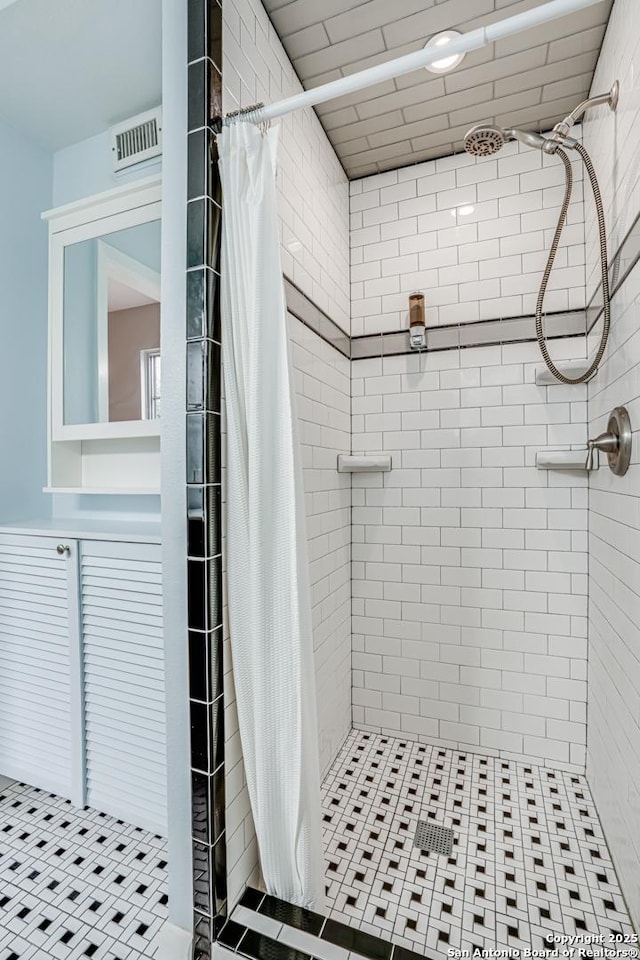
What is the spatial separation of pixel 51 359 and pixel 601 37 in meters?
2.18

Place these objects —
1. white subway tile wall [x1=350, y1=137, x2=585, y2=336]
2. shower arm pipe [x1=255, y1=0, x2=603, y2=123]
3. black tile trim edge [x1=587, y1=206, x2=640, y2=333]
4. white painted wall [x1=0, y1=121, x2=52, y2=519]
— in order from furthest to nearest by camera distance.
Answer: white subway tile wall [x1=350, y1=137, x2=585, y2=336], white painted wall [x1=0, y1=121, x2=52, y2=519], black tile trim edge [x1=587, y1=206, x2=640, y2=333], shower arm pipe [x1=255, y1=0, x2=603, y2=123]

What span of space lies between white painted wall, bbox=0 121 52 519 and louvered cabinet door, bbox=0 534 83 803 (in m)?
0.34

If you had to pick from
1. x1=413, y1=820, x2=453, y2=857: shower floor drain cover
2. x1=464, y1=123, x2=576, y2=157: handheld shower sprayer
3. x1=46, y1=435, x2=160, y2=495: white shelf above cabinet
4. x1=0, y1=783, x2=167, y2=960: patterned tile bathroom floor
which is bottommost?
x1=413, y1=820, x2=453, y2=857: shower floor drain cover

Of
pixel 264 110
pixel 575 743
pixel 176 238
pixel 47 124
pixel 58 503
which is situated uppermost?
pixel 47 124

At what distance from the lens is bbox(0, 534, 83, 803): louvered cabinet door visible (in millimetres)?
1483

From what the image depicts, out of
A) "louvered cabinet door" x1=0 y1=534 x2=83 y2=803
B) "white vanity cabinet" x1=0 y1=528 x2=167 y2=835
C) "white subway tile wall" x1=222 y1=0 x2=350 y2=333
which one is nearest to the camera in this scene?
"white subway tile wall" x1=222 y1=0 x2=350 y2=333

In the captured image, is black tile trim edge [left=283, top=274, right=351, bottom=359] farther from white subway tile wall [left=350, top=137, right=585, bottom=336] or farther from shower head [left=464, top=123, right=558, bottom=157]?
shower head [left=464, top=123, right=558, bottom=157]

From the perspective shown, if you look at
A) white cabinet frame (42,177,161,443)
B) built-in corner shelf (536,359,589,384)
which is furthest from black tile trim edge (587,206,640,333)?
white cabinet frame (42,177,161,443)

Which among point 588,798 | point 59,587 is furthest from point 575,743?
point 59,587

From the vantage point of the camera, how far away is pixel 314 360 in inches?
69.1

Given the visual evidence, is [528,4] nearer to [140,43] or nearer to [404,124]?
[404,124]

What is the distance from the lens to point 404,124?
1.85m

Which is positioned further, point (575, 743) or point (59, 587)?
point (575, 743)

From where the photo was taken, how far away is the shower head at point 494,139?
1.46 meters
